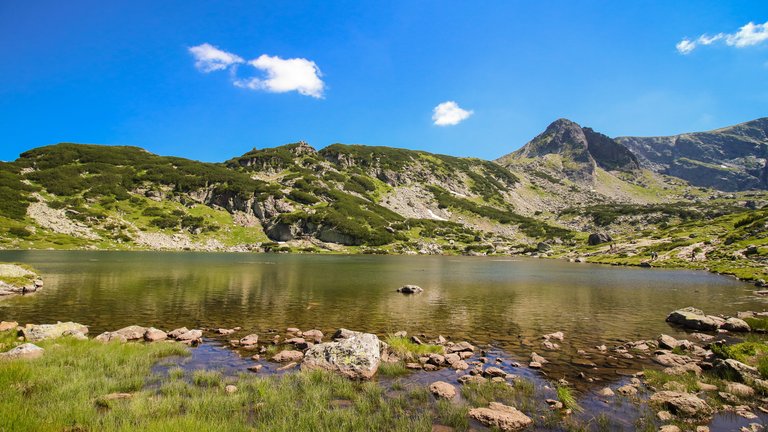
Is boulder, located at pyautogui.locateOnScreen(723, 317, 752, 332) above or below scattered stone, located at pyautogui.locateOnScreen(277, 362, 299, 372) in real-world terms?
above

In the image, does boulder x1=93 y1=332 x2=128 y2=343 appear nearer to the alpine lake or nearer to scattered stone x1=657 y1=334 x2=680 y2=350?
the alpine lake

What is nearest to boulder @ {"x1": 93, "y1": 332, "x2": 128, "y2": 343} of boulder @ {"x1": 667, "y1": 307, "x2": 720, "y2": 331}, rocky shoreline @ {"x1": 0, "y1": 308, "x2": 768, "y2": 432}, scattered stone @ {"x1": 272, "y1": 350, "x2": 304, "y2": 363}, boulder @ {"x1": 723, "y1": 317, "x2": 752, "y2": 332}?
rocky shoreline @ {"x1": 0, "y1": 308, "x2": 768, "y2": 432}

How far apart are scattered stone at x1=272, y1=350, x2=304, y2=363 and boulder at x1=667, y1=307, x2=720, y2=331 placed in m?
29.7

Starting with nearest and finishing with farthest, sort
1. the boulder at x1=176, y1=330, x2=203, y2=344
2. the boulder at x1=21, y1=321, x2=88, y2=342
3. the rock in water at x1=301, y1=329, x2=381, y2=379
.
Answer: the rock in water at x1=301, y1=329, x2=381, y2=379, the boulder at x1=21, y1=321, x2=88, y2=342, the boulder at x1=176, y1=330, x2=203, y2=344

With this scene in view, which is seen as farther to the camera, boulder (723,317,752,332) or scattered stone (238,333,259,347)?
boulder (723,317,752,332)

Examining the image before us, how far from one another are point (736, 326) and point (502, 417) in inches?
1041

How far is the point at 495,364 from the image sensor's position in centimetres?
1939

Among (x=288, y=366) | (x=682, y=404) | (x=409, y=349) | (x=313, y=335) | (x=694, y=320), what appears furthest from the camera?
(x=694, y=320)

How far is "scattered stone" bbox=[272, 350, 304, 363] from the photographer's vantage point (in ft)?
63.4

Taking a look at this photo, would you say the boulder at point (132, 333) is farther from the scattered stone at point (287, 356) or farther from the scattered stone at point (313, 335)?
the scattered stone at point (287, 356)

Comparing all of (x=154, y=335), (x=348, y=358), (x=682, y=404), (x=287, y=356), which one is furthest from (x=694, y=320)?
(x=154, y=335)

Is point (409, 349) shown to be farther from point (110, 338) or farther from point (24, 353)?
point (24, 353)

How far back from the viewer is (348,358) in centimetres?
1756

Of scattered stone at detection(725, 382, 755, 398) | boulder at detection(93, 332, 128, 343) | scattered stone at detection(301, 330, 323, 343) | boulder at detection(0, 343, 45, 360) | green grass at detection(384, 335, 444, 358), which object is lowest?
scattered stone at detection(301, 330, 323, 343)
